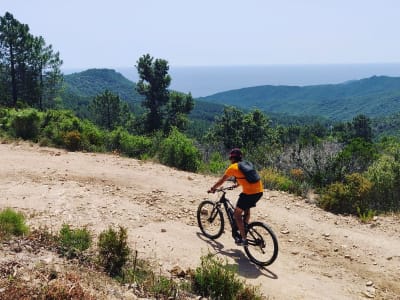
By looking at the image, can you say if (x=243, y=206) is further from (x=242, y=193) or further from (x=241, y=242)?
(x=241, y=242)

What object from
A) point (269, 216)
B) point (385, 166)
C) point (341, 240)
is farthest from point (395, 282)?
point (385, 166)

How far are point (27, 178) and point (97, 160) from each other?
9.81ft

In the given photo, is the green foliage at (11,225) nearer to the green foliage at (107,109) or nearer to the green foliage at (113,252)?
the green foliage at (113,252)

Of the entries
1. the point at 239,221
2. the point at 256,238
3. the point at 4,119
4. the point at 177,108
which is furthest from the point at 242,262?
the point at 177,108

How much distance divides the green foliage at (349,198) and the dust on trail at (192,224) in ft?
1.16

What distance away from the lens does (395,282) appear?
21.7ft

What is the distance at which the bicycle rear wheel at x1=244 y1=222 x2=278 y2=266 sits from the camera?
6.91 m

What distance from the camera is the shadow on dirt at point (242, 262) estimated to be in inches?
259

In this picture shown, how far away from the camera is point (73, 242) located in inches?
253

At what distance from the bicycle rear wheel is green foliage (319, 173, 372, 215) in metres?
3.39

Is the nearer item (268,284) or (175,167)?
(268,284)

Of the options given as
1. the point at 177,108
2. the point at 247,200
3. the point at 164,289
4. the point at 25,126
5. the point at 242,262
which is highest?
the point at 177,108

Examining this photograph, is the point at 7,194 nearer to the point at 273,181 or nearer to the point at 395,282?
the point at 273,181

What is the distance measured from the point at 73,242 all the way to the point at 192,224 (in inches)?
112
